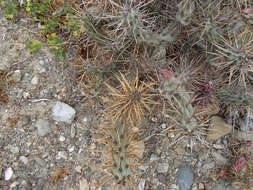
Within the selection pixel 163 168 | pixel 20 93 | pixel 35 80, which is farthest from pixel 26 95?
pixel 163 168

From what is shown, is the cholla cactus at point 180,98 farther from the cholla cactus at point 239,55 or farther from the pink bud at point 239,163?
the pink bud at point 239,163

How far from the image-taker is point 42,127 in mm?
2590

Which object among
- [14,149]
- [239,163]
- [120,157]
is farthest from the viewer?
[14,149]

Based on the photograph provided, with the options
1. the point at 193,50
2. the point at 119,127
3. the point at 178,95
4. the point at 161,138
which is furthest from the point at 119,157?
the point at 193,50

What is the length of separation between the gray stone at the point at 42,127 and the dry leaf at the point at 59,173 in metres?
0.38

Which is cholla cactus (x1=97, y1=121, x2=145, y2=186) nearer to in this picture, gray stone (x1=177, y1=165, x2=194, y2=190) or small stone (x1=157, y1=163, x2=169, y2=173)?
small stone (x1=157, y1=163, x2=169, y2=173)

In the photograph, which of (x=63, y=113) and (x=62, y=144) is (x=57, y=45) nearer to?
(x=63, y=113)

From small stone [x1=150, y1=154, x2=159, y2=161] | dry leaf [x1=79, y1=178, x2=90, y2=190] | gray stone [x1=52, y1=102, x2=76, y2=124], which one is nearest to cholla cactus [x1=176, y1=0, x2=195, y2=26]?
small stone [x1=150, y1=154, x2=159, y2=161]

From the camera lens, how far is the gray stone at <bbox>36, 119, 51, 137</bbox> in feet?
8.47

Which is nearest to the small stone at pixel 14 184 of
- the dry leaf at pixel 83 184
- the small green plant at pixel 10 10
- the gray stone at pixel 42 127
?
the gray stone at pixel 42 127

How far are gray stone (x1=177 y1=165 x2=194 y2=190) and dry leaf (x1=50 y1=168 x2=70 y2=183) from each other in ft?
3.50

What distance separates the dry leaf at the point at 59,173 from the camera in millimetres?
2434

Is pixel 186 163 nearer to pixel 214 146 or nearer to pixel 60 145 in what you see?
pixel 214 146

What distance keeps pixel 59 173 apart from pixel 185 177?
1189 mm
